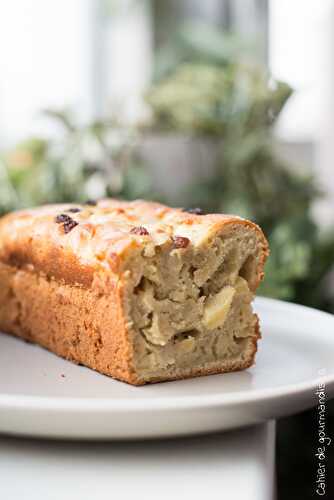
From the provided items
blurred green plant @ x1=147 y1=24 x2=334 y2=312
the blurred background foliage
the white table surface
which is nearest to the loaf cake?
the white table surface

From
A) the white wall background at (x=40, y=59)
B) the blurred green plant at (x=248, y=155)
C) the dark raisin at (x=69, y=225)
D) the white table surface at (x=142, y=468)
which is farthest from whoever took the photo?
the white wall background at (x=40, y=59)

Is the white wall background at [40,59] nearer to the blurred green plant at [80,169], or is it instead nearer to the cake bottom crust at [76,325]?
the blurred green plant at [80,169]

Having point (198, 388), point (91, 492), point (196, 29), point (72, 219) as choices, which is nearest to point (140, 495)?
point (91, 492)

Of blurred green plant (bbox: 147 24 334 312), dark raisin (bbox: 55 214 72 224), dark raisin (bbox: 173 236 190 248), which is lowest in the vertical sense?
blurred green plant (bbox: 147 24 334 312)

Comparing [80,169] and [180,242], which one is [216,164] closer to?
[80,169]

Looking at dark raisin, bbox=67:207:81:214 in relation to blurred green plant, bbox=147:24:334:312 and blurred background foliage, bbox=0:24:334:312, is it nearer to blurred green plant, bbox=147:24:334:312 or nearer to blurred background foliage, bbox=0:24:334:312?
blurred background foliage, bbox=0:24:334:312

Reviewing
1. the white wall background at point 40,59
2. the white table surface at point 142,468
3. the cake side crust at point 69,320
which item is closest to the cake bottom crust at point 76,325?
the cake side crust at point 69,320

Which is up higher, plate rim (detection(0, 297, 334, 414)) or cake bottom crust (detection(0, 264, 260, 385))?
plate rim (detection(0, 297, 334, 414))
